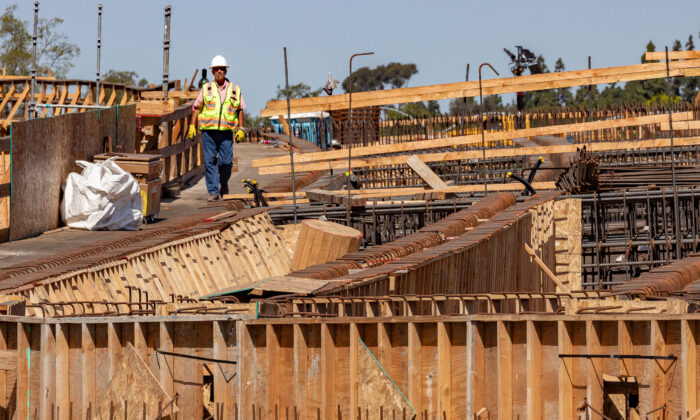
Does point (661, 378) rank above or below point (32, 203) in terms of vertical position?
below

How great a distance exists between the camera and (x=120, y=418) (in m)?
9.91

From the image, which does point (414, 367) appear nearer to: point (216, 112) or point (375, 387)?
point (375, 387)

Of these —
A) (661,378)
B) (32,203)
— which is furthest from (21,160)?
(661,378)

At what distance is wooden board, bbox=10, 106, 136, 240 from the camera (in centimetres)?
1695

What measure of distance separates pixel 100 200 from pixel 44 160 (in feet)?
3.23

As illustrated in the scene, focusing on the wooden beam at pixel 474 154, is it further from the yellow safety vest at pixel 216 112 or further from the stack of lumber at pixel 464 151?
the yellow safety vest at pixel 216 112

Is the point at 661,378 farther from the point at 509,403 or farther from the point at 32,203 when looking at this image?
the point at 32,203

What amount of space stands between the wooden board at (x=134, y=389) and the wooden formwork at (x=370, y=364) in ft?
0.50

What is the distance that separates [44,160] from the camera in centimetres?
1777

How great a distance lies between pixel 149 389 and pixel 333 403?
1.44 meters

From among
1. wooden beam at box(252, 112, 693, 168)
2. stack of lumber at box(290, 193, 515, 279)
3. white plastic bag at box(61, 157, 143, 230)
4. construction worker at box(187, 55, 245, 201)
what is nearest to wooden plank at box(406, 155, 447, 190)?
wooden beam at box(252, 112, 693, 168)

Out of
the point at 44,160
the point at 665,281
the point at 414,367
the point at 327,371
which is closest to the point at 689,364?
the point at 414,367

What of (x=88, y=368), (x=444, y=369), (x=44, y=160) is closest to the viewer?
(x=444, y=369)

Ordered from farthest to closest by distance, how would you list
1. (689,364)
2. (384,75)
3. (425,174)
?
(384,75), (425,174), (689,364)
